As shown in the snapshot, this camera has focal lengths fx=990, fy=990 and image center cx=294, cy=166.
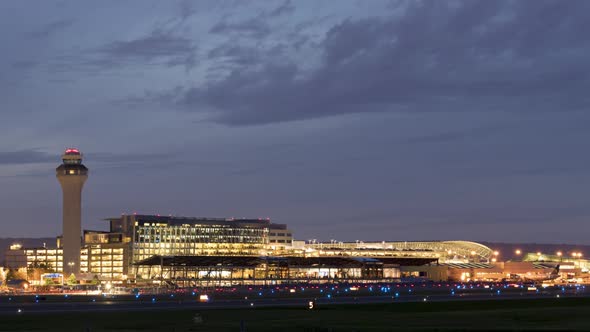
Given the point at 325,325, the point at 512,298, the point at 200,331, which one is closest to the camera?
the point at 200,331

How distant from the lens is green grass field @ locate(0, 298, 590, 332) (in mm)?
79875

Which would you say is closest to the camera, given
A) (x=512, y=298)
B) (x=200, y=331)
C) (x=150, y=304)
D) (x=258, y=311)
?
(x=200, y=331)

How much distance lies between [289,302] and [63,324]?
44073 mm

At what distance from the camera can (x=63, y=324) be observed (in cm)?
8456

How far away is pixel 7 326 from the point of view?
3253 inches

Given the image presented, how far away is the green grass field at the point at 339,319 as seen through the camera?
79.9m

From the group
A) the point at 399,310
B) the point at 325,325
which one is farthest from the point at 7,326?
the point at 399,310

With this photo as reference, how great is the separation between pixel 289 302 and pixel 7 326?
47745mm

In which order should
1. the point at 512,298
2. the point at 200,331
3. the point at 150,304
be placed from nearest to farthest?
1. the point at 200,331
2. the point at 150,304
3. the point at 512,298

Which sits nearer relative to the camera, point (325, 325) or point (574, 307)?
point (325, 325)

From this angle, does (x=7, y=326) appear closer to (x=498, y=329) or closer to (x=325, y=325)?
(x=325, y=325)

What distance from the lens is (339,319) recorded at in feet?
297

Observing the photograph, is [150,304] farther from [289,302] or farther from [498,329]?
[498,329]

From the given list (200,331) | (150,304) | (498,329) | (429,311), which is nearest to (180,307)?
(150,304)
